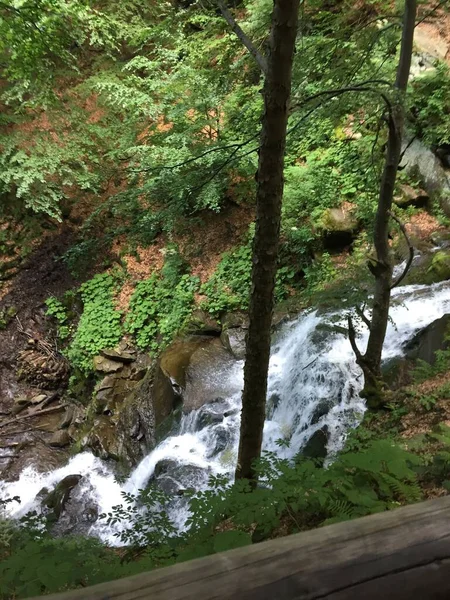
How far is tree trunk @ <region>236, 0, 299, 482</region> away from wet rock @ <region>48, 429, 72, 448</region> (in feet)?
19.1

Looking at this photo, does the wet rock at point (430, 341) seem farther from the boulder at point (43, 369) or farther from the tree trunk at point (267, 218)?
the boulder at point (43, 369)

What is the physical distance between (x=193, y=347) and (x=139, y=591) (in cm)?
738

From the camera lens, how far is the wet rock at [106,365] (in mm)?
9211

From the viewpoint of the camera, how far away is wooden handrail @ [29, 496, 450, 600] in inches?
38.1

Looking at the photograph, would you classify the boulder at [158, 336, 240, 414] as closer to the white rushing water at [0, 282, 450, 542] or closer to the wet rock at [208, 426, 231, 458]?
the white rushing water at [0, 282, 450, 542]

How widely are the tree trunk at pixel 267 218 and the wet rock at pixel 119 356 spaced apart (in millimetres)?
5741

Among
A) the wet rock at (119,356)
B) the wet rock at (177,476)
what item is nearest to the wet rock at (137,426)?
the wet rock at (177,476)

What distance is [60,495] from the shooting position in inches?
277

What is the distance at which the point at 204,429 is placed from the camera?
22.6 feet

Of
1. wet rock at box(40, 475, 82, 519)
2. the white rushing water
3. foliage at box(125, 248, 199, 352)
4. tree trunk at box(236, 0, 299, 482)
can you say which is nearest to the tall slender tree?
tree trunk at box(236, 0, 299, 482)

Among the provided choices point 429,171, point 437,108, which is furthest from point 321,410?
point 437,108

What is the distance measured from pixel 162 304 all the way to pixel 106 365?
1812mm

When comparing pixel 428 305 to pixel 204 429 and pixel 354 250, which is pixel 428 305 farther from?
pixel 204 429

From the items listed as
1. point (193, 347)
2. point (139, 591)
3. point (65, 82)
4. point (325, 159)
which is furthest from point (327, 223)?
point (139, 591)
